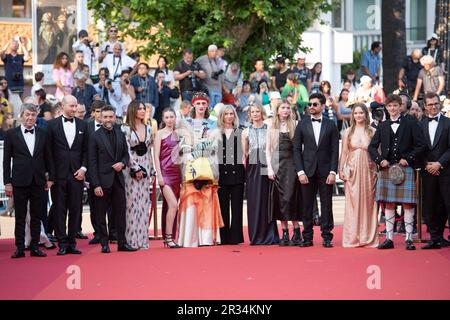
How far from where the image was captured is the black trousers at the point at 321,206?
16406 millimetres

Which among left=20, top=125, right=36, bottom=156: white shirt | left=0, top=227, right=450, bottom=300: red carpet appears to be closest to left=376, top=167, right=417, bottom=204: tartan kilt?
left=0, top=227, right=450, bottom=300: red carpet

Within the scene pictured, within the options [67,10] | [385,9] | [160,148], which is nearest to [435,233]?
[160,148]

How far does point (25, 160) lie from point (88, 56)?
991 cm

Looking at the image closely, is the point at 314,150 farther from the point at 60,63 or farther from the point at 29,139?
the point at 60,63

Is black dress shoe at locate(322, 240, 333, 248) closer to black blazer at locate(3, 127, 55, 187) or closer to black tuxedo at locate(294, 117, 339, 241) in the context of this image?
black tuxedo at locate(294, 117, 339, 241)

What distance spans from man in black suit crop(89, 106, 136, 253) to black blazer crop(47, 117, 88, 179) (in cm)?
17

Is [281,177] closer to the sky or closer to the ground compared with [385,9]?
closer to the ground

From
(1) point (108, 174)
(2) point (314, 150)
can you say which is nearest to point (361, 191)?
(2) point (314, 150)

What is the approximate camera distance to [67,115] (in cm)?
1616

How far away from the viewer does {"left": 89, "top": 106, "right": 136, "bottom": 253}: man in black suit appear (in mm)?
16125

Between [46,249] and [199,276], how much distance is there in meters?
4.33

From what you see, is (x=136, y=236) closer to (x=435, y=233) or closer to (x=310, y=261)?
(x=310, y=261)

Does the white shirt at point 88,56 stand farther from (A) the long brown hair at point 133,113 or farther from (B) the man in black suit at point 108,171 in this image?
(B) the man in black suit at point 108,171

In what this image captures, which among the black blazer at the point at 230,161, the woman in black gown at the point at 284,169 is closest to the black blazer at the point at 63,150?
the black blazer at the point at 230,161
